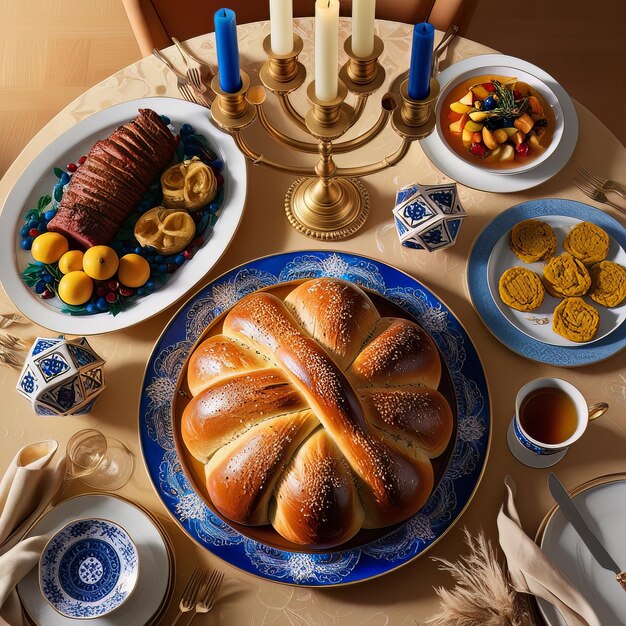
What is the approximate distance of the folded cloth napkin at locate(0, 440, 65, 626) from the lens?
1382 millimetres

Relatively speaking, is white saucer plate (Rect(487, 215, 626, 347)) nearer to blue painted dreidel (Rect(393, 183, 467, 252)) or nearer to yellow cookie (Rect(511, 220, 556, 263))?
yellow cookie (Rect(511, 220, 556, 263))

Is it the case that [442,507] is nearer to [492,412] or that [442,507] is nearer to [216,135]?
[492,412]

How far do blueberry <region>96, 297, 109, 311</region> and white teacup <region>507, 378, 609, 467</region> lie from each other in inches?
39.3

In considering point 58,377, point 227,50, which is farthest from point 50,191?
point 227,50

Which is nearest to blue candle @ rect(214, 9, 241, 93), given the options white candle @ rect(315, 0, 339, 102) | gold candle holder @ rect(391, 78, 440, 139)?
white candle @ rect(315, 0, 339, 102)

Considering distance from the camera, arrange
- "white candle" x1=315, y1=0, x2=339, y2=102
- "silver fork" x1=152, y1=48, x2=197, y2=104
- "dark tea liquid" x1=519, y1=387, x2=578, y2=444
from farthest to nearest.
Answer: "silver fork" x1=152, y1=48, x2=197, y2=104
"dark tea liquid" x1=519, y1=387, x2=578, y2=444
"white candle" x1=315, y1=0, x2=339, y2=102

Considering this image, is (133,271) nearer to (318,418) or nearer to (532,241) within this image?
(318,418)

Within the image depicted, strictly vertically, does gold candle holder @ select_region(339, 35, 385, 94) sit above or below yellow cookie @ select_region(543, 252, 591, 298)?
above

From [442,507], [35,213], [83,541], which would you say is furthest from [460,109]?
[83,541]

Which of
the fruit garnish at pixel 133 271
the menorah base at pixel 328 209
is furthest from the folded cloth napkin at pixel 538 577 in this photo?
the fruit garnish at pixel 133 271

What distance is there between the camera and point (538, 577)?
4.43ft

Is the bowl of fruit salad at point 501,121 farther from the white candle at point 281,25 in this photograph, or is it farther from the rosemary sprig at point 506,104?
the white candle at point 281,25

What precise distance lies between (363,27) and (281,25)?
143mm

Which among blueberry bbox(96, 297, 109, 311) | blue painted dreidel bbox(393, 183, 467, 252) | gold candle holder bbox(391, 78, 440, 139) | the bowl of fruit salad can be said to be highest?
gold candle holder bbox(391, 78, 440, 139)
